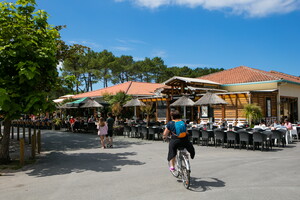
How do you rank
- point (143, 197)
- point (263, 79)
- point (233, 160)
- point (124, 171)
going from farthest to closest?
point (263, 79)
point (233, 160)
point (124, 171)
point (143, 197)

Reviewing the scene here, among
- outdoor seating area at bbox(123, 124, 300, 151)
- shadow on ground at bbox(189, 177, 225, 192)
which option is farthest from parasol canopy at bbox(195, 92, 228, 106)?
shadow on ground at bbox(189, 177, 225, 192)

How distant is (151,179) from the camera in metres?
6.44

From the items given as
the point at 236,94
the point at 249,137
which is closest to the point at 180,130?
the point at 249,137

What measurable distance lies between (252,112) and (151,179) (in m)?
13.4

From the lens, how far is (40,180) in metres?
6.71

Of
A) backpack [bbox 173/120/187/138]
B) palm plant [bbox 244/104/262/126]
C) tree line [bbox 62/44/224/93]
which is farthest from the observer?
tree line [bbox 62/44/224/93]

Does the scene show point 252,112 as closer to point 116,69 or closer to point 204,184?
point 204,184

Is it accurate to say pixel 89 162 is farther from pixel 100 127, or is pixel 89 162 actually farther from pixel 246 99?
pixel 246 99

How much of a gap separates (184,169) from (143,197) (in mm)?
1108

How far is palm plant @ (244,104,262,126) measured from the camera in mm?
17953

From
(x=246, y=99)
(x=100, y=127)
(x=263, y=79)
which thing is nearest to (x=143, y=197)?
(x=100, y=127)

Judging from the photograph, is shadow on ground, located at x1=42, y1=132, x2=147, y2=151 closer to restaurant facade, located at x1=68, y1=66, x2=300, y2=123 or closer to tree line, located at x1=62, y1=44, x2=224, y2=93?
restaurant facade, located at x1=68, y1=66, x2=300, y2=123

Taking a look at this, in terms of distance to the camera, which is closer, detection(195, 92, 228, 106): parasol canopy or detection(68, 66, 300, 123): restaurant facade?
detection(195, 92, 228, 106): parasol canopy

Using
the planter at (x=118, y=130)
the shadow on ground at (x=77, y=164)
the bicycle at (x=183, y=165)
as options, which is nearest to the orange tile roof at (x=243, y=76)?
the planter at (x=118, y=130)
